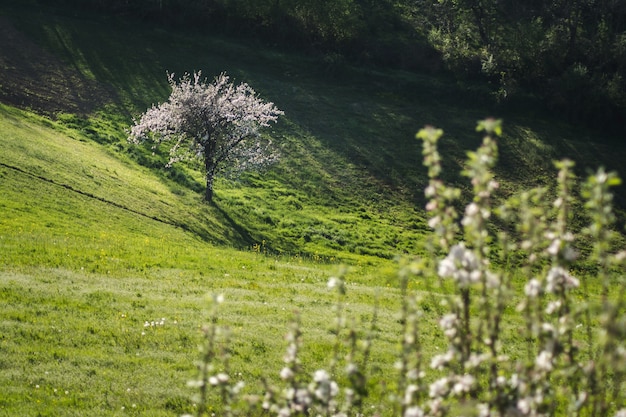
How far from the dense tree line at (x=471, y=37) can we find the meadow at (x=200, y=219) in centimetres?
308

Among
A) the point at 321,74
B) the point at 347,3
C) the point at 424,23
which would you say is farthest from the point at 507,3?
the point at 321,74

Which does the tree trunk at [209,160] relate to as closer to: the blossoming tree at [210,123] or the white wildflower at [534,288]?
the blossoming tree at [210,123]

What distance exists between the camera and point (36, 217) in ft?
121

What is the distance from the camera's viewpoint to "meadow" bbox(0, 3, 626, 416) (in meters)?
18.6

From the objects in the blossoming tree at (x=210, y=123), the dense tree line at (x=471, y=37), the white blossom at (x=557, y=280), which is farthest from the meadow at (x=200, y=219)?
the blossoming tree at (x=210, y=123)

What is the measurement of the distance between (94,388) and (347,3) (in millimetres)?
75825

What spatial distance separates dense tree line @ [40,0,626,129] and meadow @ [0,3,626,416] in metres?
3.08

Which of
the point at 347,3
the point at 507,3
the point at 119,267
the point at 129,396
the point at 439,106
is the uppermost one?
the point at 507,3

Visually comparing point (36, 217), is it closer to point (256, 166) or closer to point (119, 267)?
point (119, 267)

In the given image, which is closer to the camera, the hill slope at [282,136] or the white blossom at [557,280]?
the white blossom at [557,280]

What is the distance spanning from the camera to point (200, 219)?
4628 cm

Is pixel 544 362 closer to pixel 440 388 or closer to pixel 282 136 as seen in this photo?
pixel 440 388

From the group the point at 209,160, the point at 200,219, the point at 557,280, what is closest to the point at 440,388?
the point at 557,280

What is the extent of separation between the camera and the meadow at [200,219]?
18562 millimetres
